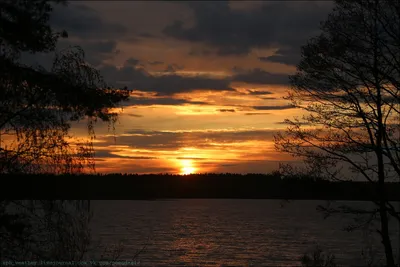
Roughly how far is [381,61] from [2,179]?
1263 centimetres

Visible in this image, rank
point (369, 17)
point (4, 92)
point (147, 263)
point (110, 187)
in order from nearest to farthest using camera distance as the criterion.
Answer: point (4, 92), point (369, 17), point (147, 263), point (110, 187)

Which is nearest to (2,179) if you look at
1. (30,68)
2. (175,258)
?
(30,68)

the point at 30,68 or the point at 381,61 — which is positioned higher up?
the point at 381,61

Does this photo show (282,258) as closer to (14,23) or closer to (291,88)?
(291,88)

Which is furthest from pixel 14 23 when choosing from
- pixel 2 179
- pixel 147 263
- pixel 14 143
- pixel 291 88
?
pixel 147 263

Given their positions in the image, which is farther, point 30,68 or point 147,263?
point 147,263

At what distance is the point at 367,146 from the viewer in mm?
18797

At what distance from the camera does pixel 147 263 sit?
48.5m

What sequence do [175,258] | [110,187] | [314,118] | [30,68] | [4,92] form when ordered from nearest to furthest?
1. [4,92]
2. [30,68]
3. [314,118]
4. [175,258]
5. [110,187]

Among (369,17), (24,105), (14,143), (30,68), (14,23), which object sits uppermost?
(369,17)

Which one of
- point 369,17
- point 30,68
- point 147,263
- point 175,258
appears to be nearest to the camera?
point 30,68

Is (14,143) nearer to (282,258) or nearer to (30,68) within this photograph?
(30,68)

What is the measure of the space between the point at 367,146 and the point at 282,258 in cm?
3690

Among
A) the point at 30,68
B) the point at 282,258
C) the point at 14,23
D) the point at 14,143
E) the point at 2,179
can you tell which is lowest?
the point at 282,258
